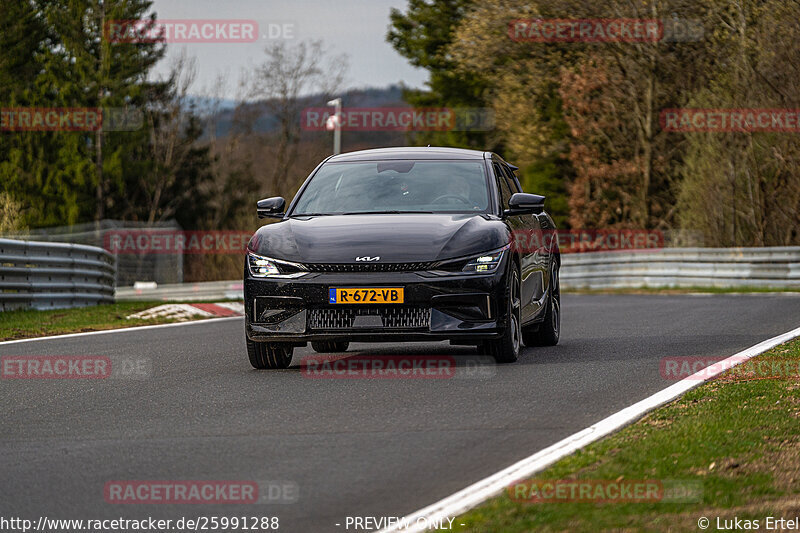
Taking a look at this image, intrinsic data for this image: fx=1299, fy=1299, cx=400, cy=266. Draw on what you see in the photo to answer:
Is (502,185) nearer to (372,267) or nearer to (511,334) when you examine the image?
(511,334)

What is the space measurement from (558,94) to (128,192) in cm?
2510

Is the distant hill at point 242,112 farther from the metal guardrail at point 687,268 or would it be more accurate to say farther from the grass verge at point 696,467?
the grass verge at point 696,467

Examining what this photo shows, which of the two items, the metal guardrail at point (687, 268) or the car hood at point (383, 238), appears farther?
the metal guardrail at point (687, 268)

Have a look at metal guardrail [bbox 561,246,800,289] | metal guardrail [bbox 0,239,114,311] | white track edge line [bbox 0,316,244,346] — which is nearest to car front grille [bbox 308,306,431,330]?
white track edge line [bbox 0,316,244,346]

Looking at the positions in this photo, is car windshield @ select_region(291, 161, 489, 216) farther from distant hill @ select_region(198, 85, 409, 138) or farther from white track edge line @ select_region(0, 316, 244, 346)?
distant hill @ select_region(198, 85, 409, 138)

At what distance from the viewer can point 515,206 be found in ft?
35.8

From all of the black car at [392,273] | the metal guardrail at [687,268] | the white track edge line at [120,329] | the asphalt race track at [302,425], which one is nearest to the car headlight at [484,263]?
the black car at [392,273]

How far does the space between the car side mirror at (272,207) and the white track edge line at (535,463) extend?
3.81 meters

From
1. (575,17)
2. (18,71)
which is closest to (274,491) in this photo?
(575,17)

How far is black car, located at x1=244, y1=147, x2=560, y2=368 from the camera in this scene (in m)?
9.55

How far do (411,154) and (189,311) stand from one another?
782cm

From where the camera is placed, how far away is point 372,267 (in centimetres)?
Result: 955

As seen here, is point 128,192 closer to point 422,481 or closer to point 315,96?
point 315,96

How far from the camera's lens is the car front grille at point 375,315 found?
9.54m
